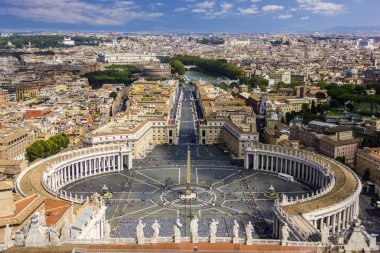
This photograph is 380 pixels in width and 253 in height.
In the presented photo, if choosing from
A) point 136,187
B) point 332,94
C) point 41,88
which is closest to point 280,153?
point 136,187

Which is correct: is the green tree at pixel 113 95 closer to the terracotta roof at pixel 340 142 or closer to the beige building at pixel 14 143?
the beige building at pixel 14 143

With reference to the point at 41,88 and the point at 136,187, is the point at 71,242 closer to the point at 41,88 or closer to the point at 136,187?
the point at 136,187

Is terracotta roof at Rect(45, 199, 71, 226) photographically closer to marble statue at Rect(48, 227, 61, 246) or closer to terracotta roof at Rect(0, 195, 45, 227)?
terracotta roof at Rect(0, 195, 45, 227)

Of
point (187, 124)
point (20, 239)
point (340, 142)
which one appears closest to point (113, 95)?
point (187, 124)

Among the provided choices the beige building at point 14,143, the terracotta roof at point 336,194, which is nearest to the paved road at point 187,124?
the beige building at point 14,143

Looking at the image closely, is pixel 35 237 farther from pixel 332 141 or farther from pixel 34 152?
pixel 332 141

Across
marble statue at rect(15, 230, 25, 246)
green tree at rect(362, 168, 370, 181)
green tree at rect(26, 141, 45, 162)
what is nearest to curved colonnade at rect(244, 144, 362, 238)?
green tree at rect(362, 168, 370, 181)
